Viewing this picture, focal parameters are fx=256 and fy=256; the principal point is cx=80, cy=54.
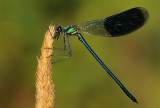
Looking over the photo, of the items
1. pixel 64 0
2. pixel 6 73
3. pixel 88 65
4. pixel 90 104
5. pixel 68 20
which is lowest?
pixel 90 104

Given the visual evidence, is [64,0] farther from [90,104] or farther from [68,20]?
[90,104]

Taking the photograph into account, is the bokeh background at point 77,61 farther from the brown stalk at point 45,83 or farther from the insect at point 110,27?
the brown stalk at point 45,83

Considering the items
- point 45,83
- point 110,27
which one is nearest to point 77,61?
point 110,27

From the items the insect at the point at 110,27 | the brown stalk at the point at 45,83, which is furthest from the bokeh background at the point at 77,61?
→ the brown stalk at the point at 45,83

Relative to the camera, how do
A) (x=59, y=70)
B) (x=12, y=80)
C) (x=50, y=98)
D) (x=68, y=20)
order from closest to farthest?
1. (x=50, y=98)
2. (x=12, y=80)
3. (x=59, y=70)
4. (x=68, y=20)

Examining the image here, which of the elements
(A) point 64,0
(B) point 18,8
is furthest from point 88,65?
(B) point 18,8

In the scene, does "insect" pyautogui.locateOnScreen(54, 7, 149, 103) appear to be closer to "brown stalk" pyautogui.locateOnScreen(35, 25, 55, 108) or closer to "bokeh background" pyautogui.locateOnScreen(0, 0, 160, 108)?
"bokeh background" pyautogui.locateOnScreen(0, 0, 160, 108)

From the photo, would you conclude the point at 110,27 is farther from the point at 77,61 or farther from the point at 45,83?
the point at 45,83

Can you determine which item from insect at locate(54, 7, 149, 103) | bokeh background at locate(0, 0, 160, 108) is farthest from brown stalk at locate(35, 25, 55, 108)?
bokeh background at locate(0, 0, 160, 108)
